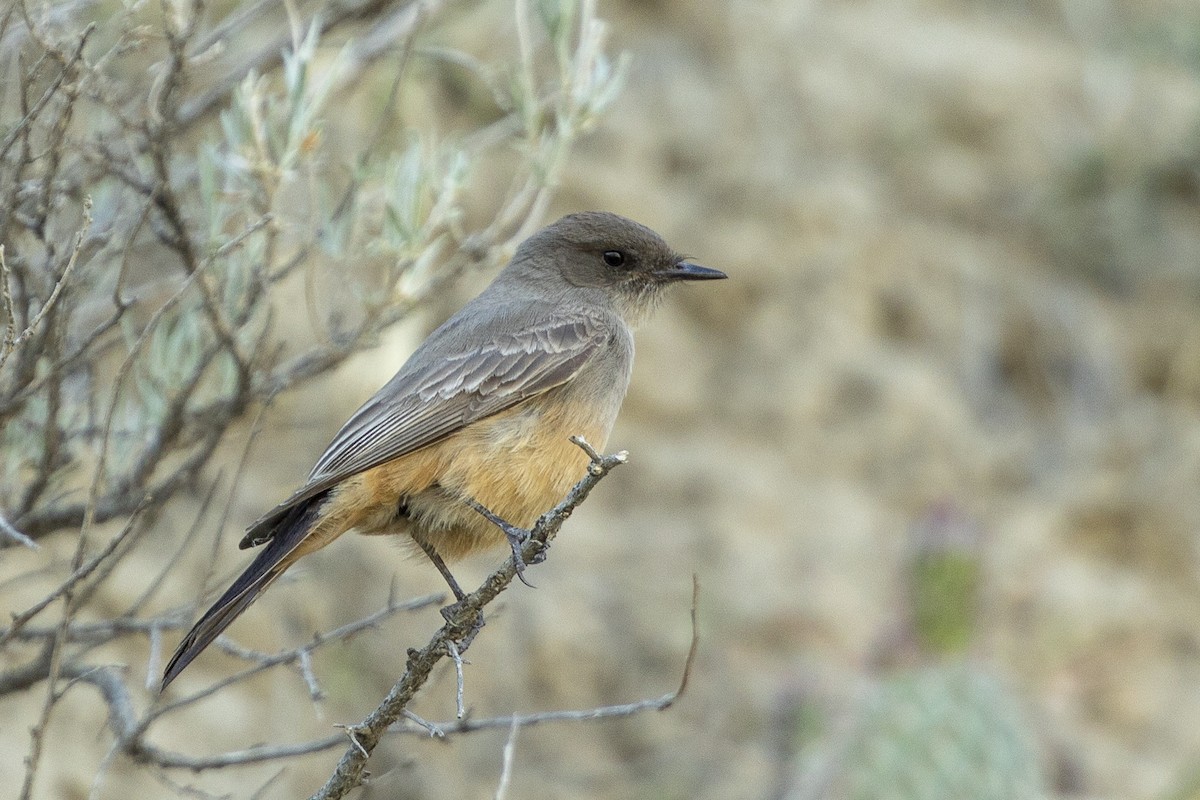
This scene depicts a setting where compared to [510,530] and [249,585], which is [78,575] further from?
[510,530]

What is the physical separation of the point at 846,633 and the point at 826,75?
11.4 ft

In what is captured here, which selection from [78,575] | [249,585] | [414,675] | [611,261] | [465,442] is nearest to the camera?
[78,575]

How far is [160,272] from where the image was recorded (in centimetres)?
648

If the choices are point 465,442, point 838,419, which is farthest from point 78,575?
point 838,419

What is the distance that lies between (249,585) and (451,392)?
0.98m

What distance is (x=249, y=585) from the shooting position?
12.7 ft

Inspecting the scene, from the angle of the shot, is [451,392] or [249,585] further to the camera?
[451,392]

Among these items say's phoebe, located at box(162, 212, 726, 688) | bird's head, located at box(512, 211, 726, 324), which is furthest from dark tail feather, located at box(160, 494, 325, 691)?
bird's head, located at box(512, 211, 726, 324)

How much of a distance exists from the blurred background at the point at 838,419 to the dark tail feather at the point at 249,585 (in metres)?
2.80

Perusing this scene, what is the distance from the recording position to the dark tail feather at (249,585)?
12.2 feet

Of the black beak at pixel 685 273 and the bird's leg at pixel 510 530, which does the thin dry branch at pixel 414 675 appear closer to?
the bird's leg at pixel 510 530

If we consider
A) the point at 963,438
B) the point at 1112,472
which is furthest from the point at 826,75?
the point at 1112,472

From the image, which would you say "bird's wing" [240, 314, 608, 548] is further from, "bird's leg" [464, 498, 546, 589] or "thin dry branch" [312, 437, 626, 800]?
"thin dry branch" [312, 437, 626, 800]

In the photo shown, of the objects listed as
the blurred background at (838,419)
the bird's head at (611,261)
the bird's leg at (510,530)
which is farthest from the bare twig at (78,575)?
the blurred background at (838,419)
